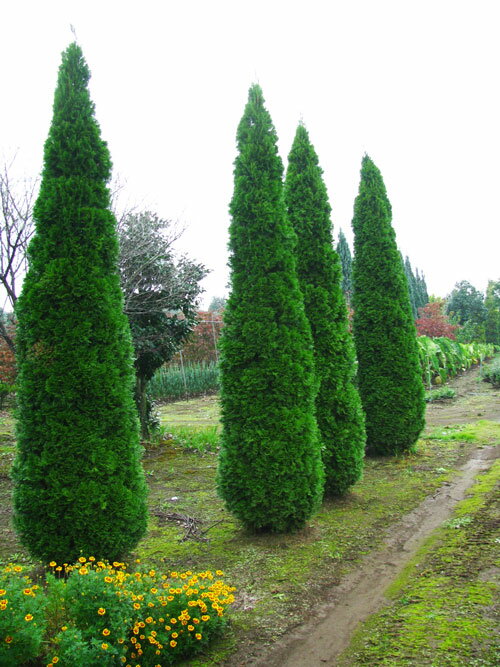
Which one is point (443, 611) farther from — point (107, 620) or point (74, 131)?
point (74, 131)

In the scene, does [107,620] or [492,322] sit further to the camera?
[492,322]

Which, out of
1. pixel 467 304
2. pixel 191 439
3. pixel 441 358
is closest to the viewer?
pixel 191 439

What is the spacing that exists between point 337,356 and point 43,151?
4194 mm

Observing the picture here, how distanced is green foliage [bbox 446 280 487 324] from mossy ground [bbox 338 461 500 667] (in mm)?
40383

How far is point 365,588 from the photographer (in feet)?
12.7

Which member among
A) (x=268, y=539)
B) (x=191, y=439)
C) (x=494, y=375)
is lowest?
(x=494, y=375)

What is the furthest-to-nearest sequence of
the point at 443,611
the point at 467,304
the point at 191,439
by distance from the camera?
the point at 467,304
the point at 191,439
the point at 443,611

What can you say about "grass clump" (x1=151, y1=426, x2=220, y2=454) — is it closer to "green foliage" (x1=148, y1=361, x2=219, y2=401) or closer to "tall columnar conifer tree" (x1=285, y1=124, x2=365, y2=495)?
"tall columnar conifer tree" (x1=285, y1=124, x2=365, y2=495)

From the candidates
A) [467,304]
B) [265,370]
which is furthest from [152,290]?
[467,304]

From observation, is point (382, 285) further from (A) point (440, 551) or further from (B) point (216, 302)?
(B) point (216, 302)

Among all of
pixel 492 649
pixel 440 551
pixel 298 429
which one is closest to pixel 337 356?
pixel 298 429

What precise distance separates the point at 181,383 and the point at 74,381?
59.6 feet

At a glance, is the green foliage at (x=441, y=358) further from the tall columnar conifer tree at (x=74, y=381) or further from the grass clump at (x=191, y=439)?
the tall columnar conifer tree at (x=74, y=381)

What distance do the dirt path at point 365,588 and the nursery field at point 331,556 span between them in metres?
0.03
